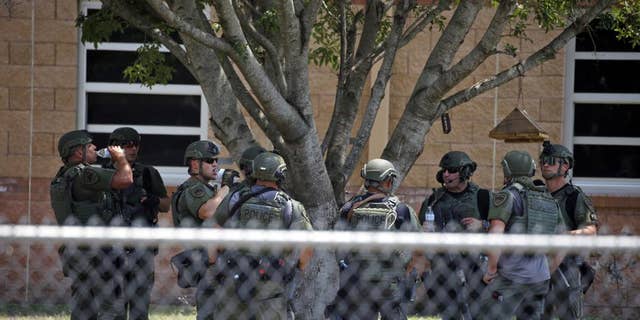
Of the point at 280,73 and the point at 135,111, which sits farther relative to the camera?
the point at 135,111

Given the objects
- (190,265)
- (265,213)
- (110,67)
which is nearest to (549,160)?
(265,213)

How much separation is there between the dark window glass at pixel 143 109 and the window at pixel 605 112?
415 cm

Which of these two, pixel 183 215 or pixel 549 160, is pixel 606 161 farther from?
pixel 183 215

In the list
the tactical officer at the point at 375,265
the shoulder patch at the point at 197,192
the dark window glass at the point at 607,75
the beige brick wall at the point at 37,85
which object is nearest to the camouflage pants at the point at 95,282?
the shoulder patch at the point at 197,192

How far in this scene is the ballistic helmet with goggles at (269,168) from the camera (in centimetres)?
662

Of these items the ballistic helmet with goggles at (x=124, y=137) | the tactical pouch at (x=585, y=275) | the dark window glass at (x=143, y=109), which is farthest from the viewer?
the dark window glass at (x=143, y=109)

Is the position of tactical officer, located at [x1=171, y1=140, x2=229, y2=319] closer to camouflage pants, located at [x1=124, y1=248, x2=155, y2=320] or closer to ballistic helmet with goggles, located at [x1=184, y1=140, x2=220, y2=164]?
ballistic helmet with goggles, located at [x1=184, y1=140, x2=220, y2=164]

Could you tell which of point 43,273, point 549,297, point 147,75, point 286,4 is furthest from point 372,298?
point 43,273

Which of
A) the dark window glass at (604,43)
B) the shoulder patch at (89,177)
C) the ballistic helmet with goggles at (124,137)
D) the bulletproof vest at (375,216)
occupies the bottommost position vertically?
the bulletproof vest at (375,216)

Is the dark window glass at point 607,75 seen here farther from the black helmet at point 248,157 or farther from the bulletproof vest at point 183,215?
the bulletproof vest at point 183,215

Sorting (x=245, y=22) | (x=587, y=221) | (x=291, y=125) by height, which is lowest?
(x=587, y=221)

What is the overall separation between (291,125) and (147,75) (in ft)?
6.01

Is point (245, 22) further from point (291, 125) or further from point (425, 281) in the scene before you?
point (425, 281)

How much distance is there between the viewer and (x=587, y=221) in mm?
7664
